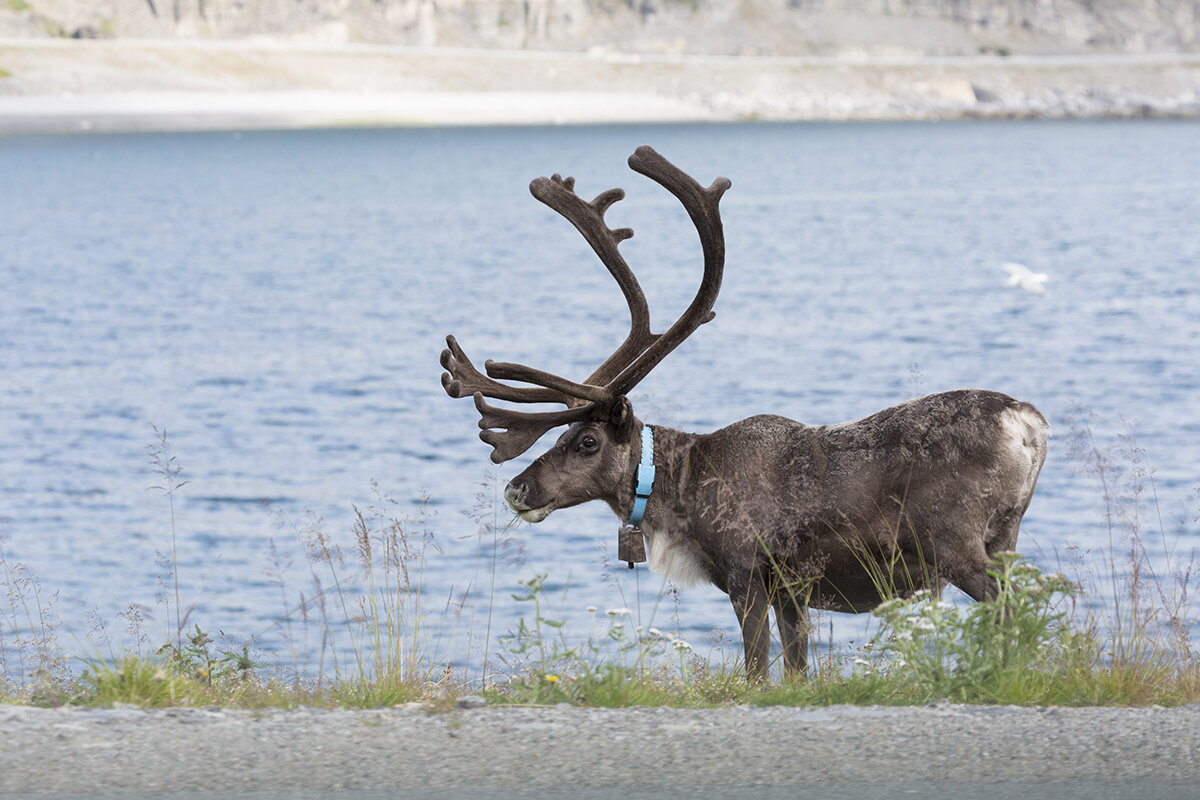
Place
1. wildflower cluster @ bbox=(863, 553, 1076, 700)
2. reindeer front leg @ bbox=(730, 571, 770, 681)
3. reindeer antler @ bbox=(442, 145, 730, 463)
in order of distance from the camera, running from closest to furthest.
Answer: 1. wildflower cluster @ bbox=(863, 553, 1076, 700)
2. reindeer front leg @ bbox=(730, 571, 770, 681)
3. reindeer antler @ bbox=(442, 145, 730, 463)

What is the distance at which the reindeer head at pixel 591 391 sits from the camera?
7266 mm

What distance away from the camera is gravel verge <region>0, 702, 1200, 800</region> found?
15.5ft

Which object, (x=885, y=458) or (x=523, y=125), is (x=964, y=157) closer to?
(x=523, y=125)

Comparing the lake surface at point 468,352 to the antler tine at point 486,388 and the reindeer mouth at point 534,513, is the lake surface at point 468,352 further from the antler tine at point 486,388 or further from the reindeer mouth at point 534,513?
the antler tine at point 486,388

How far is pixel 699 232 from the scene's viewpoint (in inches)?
303

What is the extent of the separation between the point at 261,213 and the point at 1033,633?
239 ft

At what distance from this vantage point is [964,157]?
4914 inches

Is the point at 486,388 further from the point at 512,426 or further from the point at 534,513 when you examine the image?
the point at 534,513

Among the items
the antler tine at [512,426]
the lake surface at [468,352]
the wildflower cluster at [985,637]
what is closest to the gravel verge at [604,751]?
the wildflower cluster at [985,637]

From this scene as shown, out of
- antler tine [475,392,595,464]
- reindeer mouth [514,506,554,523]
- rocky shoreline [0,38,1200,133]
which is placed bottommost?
reindeer mouth [514,506,554,523]

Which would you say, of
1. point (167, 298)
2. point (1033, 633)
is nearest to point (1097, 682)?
point (1033, 633)

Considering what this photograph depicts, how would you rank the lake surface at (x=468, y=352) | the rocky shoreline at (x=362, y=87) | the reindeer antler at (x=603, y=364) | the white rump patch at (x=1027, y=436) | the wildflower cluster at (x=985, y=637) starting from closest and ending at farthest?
1. the wildflower cluster at (x=985, y=637)
2. the white rump patch at (x=1027, y=436)
3. the reindeer antler at (x=603, y=364)
4. the lake surface at (x=468, y=352)
5. the rocky shoreline at (x=362, y=87)

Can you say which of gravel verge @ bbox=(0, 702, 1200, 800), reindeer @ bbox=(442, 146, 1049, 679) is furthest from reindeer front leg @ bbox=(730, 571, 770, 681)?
gravel verge @ bbox=(0, 702, 1200, 800)

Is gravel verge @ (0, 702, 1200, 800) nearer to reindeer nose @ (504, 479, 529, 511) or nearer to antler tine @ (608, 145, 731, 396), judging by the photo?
reindeer nose @ (504, 479, 529, 511)
